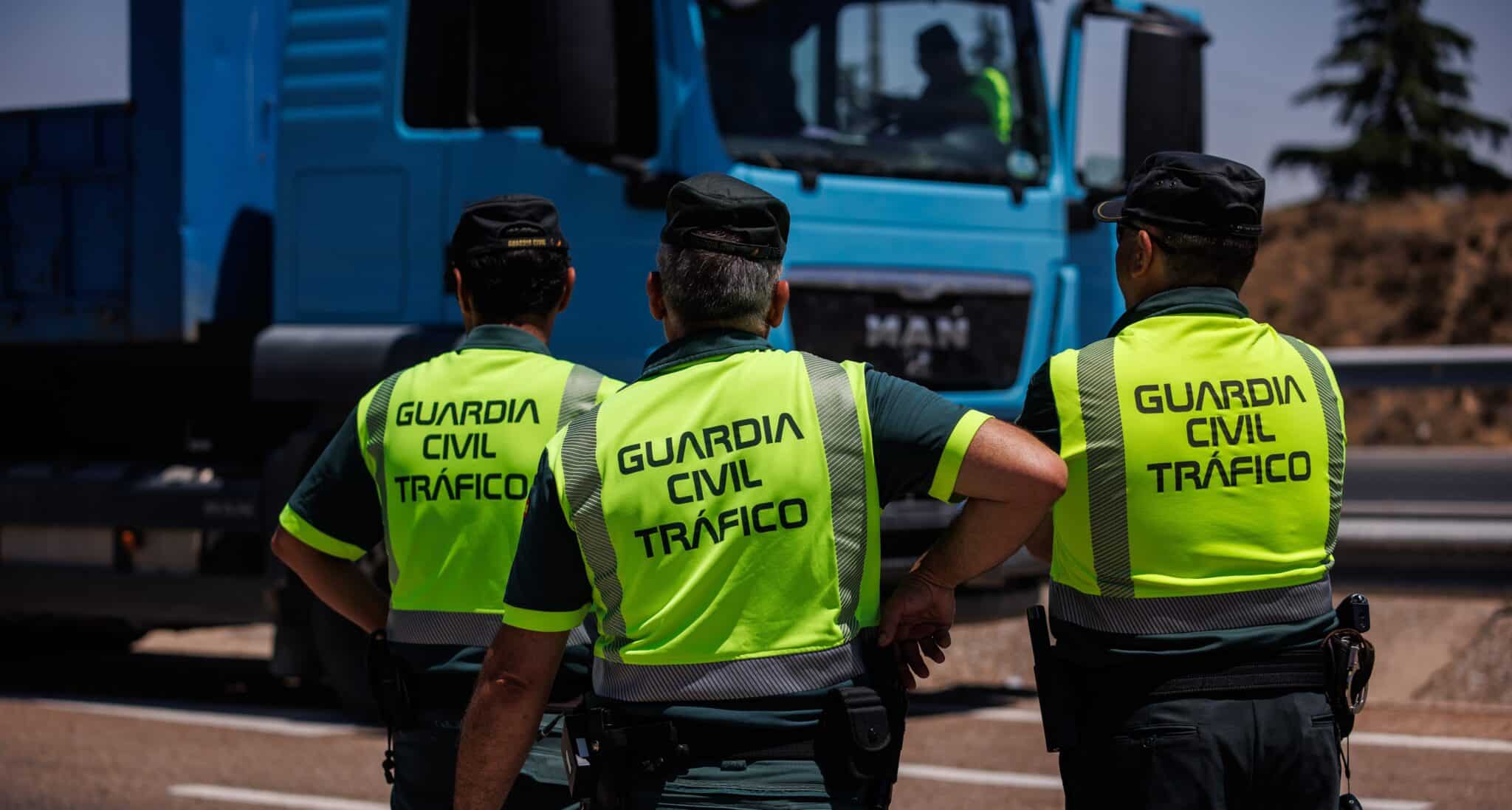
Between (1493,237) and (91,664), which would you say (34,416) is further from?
(1493,237)

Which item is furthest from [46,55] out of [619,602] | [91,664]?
[619,602]

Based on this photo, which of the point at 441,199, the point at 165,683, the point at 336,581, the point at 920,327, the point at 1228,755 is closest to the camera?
the point at 1228,755

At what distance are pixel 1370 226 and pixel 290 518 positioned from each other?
33.1 meters

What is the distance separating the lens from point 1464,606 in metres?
8.80

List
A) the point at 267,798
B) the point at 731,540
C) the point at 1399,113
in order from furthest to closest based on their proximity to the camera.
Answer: the point at 1399,113
the point at 267,798
the point at 731,540

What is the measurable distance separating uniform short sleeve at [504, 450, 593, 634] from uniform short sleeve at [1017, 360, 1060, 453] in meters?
0.85

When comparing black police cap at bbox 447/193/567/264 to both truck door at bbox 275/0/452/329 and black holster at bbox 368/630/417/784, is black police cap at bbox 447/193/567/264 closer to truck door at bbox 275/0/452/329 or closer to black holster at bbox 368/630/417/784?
black holster at bbox 368/630/417/784

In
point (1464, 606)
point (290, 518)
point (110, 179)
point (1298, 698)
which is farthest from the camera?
point (1464, 606)

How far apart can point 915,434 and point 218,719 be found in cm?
640

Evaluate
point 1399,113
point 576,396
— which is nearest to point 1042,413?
point 576,396

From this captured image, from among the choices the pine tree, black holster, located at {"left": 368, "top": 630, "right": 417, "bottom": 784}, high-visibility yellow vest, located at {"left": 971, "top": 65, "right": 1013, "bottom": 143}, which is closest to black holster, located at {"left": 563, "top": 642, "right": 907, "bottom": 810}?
black holster, located at {"left": 368, "top": 630, "right": 417, "bottom": 784}

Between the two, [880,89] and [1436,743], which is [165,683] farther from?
[1436,743]

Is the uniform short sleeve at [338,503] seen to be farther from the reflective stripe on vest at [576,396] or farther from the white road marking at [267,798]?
the white road marking at [267,798]

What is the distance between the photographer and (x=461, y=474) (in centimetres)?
343
